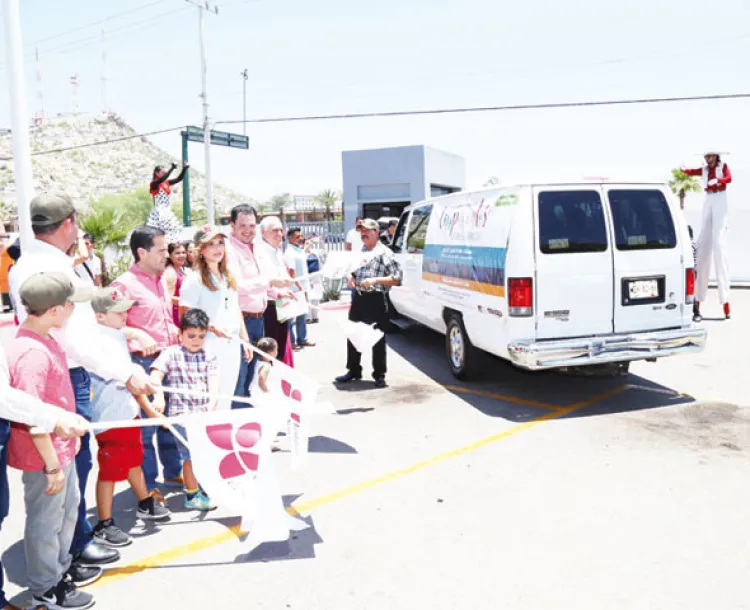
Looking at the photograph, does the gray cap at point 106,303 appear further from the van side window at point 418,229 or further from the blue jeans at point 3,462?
the van side window at point 418,229

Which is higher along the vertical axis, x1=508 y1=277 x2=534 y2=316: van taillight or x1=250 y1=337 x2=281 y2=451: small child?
x1=508 y1=277 x2=534 y2=316: van taillight

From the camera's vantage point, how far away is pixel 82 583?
3.36m

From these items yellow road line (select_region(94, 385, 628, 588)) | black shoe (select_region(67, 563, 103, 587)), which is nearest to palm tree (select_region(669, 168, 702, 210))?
yellow road line (select_region(94, 385, 628, 588))

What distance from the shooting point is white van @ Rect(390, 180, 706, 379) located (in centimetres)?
604

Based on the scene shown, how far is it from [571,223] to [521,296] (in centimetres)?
87

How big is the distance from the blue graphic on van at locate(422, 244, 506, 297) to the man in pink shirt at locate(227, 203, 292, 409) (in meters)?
2.14

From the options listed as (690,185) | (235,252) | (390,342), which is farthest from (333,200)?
(235,252)

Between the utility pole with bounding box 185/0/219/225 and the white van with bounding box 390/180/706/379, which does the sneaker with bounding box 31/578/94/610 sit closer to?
the white van with bounding box 390/180/706/379

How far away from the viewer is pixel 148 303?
425 centimetres

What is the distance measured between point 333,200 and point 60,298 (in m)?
71.6

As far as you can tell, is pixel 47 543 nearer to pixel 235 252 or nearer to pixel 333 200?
pixel 235 252

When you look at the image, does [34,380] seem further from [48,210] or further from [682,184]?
[682,184]

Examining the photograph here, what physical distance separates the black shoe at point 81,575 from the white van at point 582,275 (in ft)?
13.1

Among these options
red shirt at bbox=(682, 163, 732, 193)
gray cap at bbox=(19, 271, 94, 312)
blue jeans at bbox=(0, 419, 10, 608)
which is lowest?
blue jeans at bbox=(0, 419, 10, 608)
